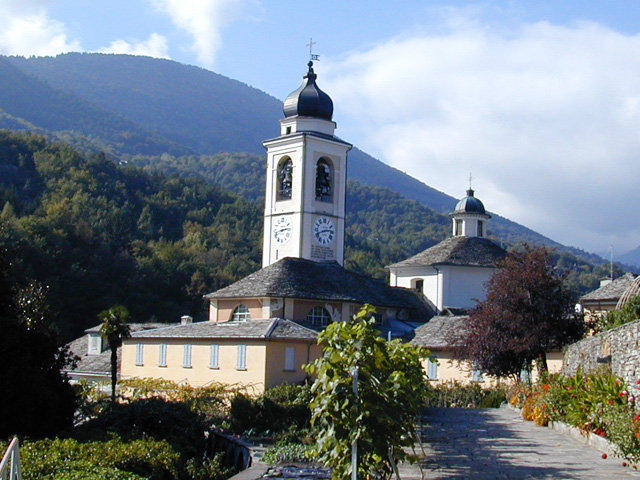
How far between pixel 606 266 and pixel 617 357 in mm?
101937

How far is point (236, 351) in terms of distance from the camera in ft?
129

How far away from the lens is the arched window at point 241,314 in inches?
1700

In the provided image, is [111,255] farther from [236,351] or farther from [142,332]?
[236,351]

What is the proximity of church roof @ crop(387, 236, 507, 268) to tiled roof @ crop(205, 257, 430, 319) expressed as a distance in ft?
15.2

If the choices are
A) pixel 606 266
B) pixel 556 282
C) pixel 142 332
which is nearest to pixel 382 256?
pixel 606 266

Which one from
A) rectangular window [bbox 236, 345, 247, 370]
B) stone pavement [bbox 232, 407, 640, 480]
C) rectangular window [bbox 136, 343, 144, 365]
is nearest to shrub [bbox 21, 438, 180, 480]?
stone pavement [bbox 232, 407, 640, 480]

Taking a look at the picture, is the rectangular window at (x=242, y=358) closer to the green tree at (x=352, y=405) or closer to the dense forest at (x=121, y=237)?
the dense forest at (x=121, y=237)

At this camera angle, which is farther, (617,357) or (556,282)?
(556,282)

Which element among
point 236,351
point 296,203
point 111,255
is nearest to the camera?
point 236,351

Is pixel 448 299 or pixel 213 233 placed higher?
pixel 213 233

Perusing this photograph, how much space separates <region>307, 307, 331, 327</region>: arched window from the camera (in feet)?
142

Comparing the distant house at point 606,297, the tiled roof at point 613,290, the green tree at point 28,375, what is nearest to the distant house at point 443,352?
the distant house at point 606,297

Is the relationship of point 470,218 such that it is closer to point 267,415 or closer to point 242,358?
Result: point 242,358

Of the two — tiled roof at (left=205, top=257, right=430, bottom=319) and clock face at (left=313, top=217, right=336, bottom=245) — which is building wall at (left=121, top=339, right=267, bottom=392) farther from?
clock face at (left=313, top=217, right=336, bottom=245)
